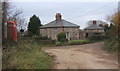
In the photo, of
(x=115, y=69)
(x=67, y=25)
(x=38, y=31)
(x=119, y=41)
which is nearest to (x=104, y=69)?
(x=115, y=69)

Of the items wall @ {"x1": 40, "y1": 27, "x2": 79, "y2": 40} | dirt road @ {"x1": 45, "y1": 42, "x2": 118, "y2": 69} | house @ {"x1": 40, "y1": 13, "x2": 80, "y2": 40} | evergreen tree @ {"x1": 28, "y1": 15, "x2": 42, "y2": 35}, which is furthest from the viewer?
evergreen tree @ {"x1": 28, "y1": 15, "x2": 42, "y2": 35}

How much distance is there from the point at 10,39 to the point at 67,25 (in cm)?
3677

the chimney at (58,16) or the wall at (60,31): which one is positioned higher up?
the chimney at (58,16)

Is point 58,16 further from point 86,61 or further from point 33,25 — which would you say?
point 86,61

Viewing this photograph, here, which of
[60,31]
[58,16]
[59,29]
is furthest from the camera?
[58,16]

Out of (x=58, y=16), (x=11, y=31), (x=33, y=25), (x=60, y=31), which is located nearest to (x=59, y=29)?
(x=60, y=31)

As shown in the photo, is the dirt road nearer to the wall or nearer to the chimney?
the wall

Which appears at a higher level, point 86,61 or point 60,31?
point 60,31


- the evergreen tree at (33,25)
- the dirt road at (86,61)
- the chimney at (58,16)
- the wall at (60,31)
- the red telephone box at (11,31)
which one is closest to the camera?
the dirt road at (86,61)

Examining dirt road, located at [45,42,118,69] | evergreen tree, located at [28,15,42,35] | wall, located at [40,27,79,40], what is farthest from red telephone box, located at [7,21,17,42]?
evergreen tree, located at [28,15,42,35]

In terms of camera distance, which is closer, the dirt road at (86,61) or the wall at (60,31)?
the dirt road at (86,61)

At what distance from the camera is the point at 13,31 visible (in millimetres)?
14445

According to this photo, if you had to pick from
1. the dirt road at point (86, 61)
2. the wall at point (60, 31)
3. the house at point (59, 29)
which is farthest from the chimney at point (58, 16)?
the dirt road at point (86, 61)

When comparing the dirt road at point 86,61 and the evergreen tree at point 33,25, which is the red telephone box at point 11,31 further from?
the evergreen tree at point 33,25
